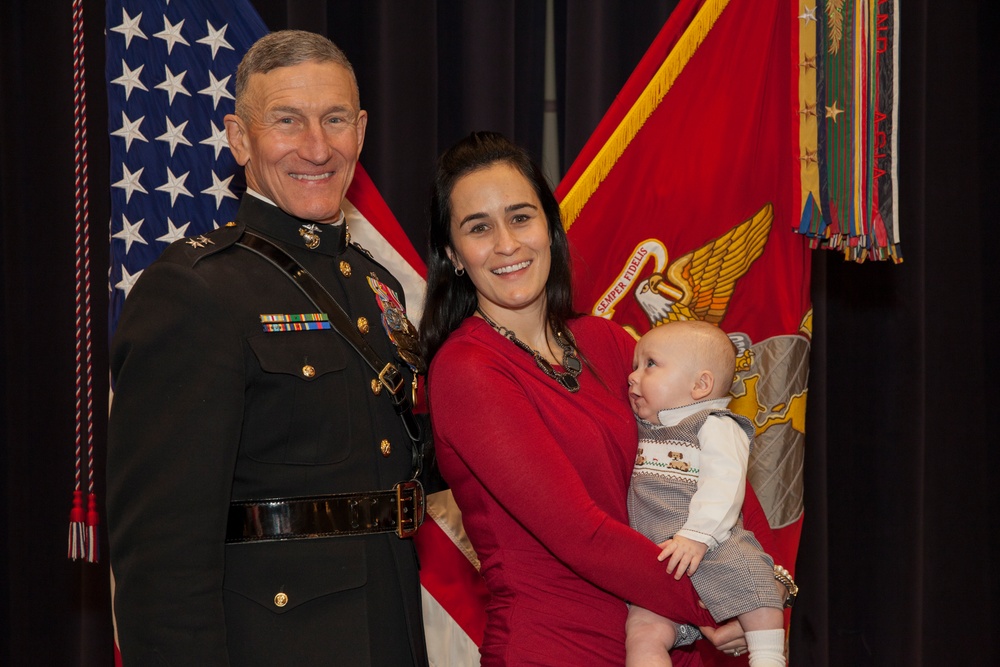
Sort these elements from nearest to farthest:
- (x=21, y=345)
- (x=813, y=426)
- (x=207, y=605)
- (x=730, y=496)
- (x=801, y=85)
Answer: (x=207, y=605)
(x=730, y=496)
(x=801, y=85)
(x=21, y=345)
(x=813, y=426)

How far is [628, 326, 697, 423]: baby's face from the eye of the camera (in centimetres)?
187

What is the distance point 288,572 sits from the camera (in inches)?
57.2

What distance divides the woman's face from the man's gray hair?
361mm

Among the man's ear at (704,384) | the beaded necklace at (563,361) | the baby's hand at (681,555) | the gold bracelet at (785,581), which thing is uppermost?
the beaded necklace at (563,361)

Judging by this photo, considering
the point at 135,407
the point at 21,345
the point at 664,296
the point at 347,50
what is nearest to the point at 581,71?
the point at 347,50

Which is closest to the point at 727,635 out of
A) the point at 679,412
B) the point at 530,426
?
the point at 679,412

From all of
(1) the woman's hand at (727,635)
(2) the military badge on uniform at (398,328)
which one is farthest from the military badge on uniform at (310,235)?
(1) the woman's hand at (727,635)

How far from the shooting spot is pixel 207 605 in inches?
52.6

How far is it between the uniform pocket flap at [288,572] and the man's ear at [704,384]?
31.1 inches

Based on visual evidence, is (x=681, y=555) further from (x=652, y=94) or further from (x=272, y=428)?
(x=652, y=94)

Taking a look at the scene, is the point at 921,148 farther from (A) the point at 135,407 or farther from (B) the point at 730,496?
(A) the point at 135,407

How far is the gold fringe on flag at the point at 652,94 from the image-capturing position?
2566mm

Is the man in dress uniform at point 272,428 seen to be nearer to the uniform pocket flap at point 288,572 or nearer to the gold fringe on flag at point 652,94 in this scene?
the uniform pocket flap at point 288,572

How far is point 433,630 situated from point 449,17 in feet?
6.40
